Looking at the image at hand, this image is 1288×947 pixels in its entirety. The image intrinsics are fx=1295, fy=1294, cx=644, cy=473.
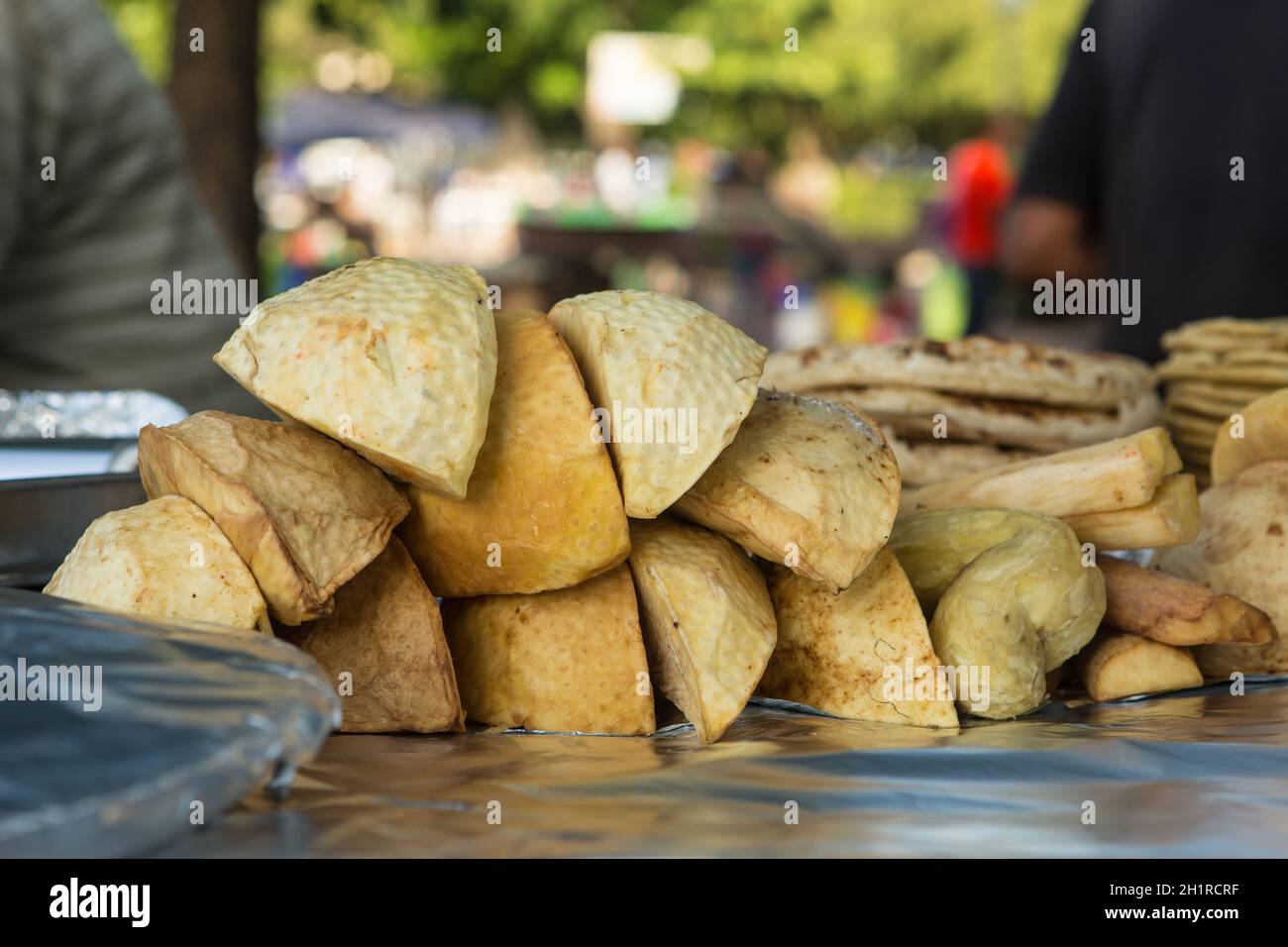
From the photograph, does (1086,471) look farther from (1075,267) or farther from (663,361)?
(1075,267)

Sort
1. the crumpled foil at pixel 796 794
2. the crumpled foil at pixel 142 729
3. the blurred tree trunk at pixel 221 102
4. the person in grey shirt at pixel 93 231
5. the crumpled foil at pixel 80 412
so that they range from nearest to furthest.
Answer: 1. the crumpled foil at pixel 142 729
2. the crumpled foil at pixel 796 794
3. the crumpled foil at pixel 80 412
4. the person in grey shirt at pixel 93 231
5. the blurred tree trunk at pixel 221 102

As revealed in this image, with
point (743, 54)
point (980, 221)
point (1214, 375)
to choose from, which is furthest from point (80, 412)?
point (743, 54)

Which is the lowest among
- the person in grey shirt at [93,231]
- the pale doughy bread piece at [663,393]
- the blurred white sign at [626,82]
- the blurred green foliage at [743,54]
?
the pale doughy bread piece at [663,393]

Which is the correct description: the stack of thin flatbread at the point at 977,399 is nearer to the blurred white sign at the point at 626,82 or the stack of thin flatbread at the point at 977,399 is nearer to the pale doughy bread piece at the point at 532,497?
the pale doughy bread piece at the point at 532,497

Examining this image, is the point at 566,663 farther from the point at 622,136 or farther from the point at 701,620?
the point at 622,136

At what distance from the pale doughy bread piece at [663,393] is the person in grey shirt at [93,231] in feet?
6.99

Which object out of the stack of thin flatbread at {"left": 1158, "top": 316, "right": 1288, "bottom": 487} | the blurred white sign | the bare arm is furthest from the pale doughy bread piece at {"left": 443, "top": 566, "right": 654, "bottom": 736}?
the blurred white sign

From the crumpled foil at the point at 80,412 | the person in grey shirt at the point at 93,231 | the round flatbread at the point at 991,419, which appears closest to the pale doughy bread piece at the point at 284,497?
the round flatbread at the point at 991,419

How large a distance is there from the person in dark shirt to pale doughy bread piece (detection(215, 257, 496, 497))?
2.84 metres

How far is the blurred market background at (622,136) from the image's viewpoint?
9805mm

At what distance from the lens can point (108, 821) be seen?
2.63 ft

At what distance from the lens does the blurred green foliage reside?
19.8 meters

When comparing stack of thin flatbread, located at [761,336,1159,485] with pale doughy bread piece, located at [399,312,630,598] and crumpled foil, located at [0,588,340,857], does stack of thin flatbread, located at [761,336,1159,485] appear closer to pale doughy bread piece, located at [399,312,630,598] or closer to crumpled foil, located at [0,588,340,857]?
pale doughy bread piece, located at [399,312,630,598]
